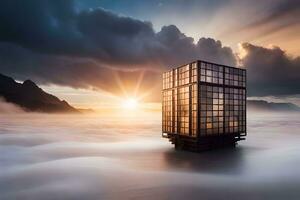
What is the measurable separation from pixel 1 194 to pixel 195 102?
2009 cm

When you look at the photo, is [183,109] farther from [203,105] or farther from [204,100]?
[204,100]

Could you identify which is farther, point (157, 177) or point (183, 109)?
point (183, 109)

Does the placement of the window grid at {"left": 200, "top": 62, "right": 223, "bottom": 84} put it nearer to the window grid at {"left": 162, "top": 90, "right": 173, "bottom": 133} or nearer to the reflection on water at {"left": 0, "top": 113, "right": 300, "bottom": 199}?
the window grid at {"left": 162, "top": 90, "right": 173, "bottom": 133}

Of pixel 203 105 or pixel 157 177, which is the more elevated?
pixel 203 105

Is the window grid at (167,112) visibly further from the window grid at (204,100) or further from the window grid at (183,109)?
the window grid at (183,109)

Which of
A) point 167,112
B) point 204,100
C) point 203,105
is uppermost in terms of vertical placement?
point 204,100

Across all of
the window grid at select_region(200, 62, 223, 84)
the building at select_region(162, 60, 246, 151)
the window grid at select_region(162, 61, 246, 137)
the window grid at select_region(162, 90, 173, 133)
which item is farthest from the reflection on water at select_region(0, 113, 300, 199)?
the window grid at select_region(200, 62, 223, 84)

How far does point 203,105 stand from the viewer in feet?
92.7

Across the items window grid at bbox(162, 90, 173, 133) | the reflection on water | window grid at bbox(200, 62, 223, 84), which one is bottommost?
the reflection on water

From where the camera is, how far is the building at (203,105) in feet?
92.3

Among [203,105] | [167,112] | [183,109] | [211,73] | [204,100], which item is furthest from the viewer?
[167,112]

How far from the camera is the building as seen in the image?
92.3ft

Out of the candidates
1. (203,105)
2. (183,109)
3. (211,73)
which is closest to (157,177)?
(203,105)

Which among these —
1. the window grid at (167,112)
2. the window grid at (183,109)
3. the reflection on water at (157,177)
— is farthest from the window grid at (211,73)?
the reflection on water at (157,177)
